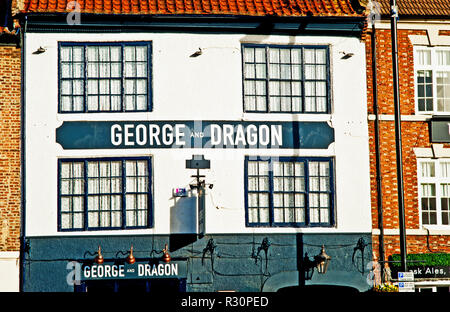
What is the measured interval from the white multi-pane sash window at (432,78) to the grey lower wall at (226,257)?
15.3ft

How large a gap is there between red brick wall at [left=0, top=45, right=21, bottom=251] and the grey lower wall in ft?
2.44

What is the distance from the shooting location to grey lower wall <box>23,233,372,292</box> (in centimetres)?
2412

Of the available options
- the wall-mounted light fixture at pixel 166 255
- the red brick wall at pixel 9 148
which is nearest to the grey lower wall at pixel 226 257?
the wall-mounted light fixture at pixel 166 255

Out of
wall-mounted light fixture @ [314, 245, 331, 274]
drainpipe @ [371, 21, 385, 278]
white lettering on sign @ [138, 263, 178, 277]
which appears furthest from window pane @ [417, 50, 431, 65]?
white lettering on sign @ [138, 263, 178, 277]

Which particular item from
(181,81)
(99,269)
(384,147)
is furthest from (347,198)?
(99,269)

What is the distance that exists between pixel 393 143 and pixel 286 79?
3768 millimetres

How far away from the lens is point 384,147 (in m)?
25.8

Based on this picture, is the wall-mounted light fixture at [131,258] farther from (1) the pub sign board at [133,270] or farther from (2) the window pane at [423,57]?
(2) the window pane at [423,57]

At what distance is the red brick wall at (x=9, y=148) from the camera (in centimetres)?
2422

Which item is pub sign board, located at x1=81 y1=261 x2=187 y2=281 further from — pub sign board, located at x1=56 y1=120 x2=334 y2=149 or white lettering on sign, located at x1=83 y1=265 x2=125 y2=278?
pub sign board, located at x1=56 y1=120 x2=334 y2=149

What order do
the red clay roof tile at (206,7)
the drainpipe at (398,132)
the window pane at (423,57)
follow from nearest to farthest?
1. the drainpipe at (398,132)
2. the red clay roof tile at (206,7)
3. the window pane at (423,57)

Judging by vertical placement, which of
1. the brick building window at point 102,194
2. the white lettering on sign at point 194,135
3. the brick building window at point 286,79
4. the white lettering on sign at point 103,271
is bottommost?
the white lettering on sign at point 103,271
